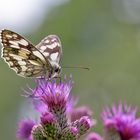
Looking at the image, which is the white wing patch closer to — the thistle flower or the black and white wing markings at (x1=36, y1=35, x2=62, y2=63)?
the black and white wing markings at (x1=36, y1=35, x2=62, y2=63)

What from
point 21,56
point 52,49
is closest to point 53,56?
point 52,49

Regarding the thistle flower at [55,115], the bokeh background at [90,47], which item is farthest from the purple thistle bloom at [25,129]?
the bokeh background at [90,47]

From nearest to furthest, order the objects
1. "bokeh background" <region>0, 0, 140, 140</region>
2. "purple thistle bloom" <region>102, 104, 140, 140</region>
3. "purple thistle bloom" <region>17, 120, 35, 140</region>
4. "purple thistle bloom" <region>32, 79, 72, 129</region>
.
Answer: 1. "purple thistle bloom" <region>32, 79, 72, 129</region>
2. "purple thistle bloom" <region>102, 104, 140, 140</region>
3. "purple thistle bloom" <region>17, 120, 35, 140</region>
4. "bokeh background" <region>0, 0, 140, 140</region>

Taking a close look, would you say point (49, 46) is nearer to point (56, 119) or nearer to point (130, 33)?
point (56, 119)

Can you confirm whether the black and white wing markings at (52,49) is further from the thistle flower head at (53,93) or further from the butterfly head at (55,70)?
the thistle flower head at (53,93)

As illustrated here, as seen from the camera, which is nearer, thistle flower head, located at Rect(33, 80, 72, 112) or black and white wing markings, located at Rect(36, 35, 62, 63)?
thistle flower head, located at Rect(33, 80, 72, 112)

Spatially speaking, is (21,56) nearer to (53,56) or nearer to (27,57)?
(27,57)

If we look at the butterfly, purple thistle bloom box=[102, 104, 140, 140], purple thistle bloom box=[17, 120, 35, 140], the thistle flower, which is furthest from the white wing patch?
purple thistle bloom box=[102, 104, 140, 140]
